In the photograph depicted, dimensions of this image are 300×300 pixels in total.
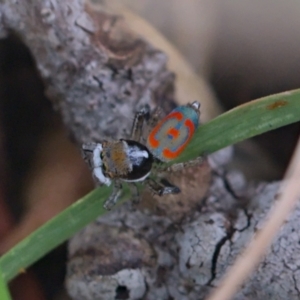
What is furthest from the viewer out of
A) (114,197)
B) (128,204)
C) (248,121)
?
(128,204)

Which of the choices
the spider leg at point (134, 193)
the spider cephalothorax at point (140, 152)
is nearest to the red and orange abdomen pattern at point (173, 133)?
the spider cephalothorax at point (140, 152)

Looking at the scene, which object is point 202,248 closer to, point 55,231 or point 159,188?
point 159,188

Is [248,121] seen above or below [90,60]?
below

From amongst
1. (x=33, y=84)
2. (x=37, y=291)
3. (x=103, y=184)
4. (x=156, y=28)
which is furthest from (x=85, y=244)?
(x=156, y=28)

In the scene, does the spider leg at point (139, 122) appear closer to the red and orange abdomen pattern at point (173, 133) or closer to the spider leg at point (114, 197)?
the red and orange abdomen pattern at point (173, 133)

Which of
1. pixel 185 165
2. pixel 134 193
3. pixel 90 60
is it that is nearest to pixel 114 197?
pixel 134 193

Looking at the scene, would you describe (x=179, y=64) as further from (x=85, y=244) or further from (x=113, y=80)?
(x=85, y=244)

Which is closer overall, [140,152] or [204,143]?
[204,143]

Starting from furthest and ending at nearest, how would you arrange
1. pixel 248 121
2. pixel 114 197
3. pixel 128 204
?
pixel 128 204
pixel 114 197
pixel 248 121
